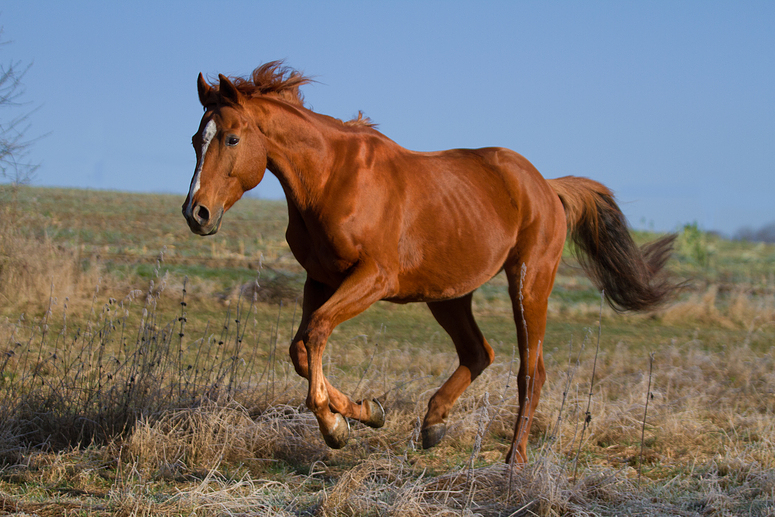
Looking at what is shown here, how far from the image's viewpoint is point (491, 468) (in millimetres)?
4332

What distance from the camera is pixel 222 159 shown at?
3926mm

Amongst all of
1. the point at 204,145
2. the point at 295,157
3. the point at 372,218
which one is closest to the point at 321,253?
the point at 372,218

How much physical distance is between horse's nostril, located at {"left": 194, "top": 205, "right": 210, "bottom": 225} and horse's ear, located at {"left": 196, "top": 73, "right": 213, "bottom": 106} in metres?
0.80

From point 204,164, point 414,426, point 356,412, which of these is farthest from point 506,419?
point 204,164

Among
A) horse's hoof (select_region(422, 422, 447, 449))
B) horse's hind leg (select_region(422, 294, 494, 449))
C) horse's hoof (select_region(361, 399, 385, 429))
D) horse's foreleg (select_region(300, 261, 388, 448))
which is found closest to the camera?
Answer: horse's foreleg (select_region(300, 261, 388, 448))

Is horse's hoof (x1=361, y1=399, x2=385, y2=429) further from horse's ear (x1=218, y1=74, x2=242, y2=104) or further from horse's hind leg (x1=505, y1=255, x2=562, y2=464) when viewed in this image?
horse's ear (x1=218, y1=74, x2=242, y2=104)

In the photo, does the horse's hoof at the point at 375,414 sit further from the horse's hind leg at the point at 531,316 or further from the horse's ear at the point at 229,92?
the horse's ear at the point at 229,92

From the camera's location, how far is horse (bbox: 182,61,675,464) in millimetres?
3996

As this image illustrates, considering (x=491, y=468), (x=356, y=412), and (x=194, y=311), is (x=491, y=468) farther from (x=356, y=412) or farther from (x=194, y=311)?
(x=194, y=311)

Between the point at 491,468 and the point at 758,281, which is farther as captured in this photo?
the point at 758,281

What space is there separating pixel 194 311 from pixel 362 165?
8.00 meters

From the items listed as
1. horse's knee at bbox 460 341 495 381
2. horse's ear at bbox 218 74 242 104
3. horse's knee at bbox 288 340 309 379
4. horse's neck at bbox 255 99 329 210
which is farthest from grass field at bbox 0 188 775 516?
horse's ear at bbox 218 74 242 104

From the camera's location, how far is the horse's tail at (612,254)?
255 inches

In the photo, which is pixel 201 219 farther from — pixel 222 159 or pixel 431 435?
pixel 431 435
